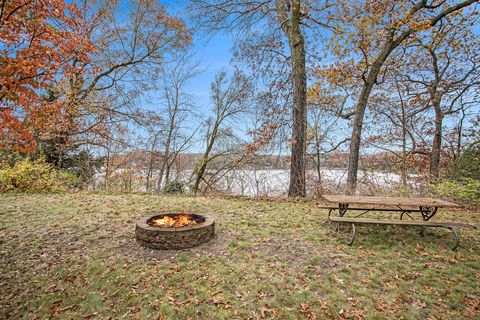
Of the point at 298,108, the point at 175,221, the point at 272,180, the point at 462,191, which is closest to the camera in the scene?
the point at 175,221

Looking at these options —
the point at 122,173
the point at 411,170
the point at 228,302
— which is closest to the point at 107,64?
the point at 122,173

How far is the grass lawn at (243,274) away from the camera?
8.36 ft

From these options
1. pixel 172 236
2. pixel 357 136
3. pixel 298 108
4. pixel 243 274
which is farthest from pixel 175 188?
pixel 243 274

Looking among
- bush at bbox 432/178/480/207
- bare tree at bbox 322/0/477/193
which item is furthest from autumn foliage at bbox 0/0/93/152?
bush at bbox 432/178/480/207

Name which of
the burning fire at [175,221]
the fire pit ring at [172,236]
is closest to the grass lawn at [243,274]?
the fire pit ring at [172,236]

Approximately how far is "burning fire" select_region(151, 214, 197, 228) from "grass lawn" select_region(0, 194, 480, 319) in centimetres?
44

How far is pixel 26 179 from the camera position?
7.99 metres

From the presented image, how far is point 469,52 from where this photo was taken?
9.16 metres

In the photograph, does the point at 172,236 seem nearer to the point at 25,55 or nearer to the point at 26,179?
the point at 25,55

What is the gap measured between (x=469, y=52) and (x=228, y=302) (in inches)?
484

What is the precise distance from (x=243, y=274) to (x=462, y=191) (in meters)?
6.75

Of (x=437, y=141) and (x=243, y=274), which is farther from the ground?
(x=437, y=141)

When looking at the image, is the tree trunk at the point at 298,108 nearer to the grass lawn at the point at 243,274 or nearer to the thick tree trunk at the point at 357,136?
the thick tree trunk at the point at 357,136

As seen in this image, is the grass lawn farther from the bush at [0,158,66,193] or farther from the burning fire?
the bush at [0,158,66,193]
